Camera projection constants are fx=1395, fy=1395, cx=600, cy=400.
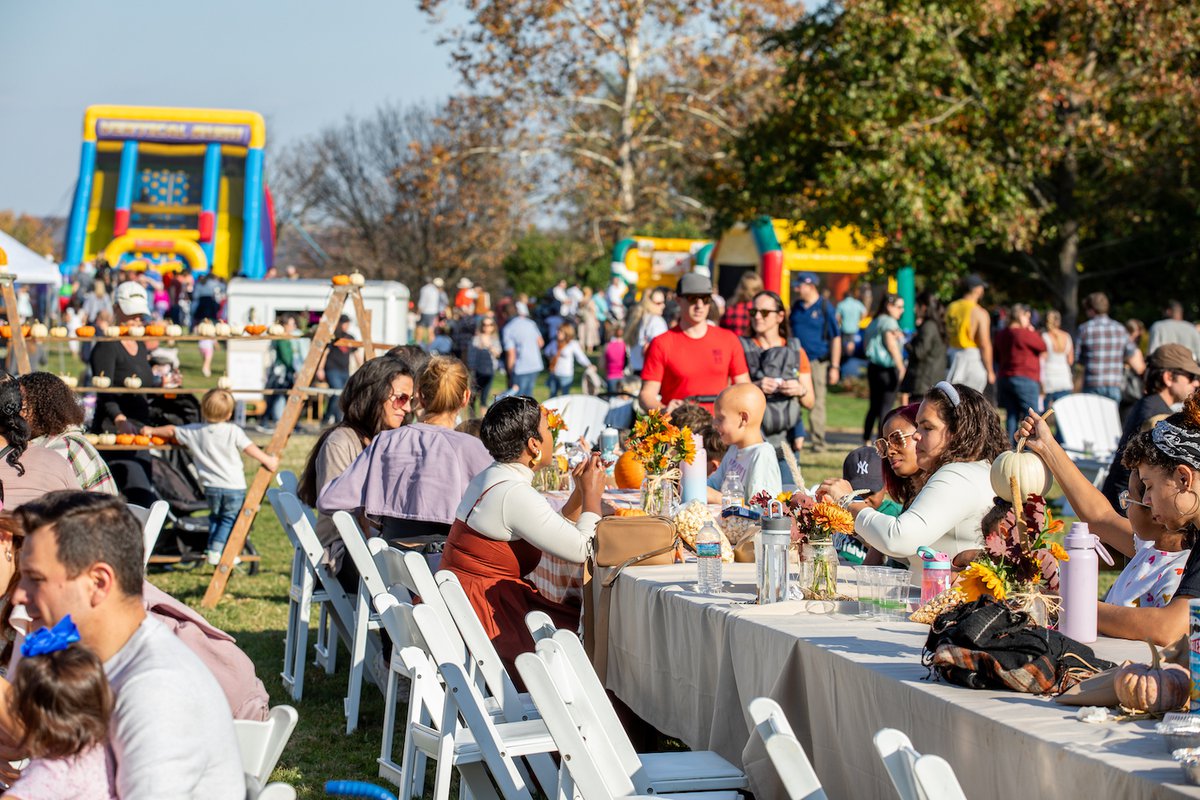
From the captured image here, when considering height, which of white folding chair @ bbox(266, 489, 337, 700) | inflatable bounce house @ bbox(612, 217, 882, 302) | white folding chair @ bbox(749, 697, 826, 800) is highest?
A: inflatable bounce house @ bbox(612, 217, 882, 302)

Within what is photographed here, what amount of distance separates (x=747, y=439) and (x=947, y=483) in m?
1.88

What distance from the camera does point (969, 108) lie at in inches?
684

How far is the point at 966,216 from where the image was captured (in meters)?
17.1

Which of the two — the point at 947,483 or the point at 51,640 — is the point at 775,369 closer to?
the point at 947,483

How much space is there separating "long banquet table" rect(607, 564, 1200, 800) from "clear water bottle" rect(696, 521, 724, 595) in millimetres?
70

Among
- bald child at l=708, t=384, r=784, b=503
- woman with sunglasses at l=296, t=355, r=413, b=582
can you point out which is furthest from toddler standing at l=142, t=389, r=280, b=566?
bald child at l=708, t=384, r=784, b=503

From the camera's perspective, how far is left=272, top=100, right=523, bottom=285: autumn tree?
4091cm

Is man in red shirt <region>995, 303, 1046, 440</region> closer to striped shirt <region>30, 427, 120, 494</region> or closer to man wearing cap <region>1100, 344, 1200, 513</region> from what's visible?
man wearing cap <region>1100, 344, 1200, 513</region>

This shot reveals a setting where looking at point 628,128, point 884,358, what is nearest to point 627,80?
point 628,128

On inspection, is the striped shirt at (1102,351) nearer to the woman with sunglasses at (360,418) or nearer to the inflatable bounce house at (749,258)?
the inflatable bounce house at (749,258)

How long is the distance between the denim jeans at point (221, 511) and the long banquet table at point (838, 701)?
14.7 feet

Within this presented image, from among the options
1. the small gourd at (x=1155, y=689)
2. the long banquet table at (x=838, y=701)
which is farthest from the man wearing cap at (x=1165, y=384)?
the small gourd at (x=1155, y=689)

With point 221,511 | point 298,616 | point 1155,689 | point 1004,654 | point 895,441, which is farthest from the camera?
point 221,511

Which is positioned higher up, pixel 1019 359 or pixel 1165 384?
pixel 1019 359
